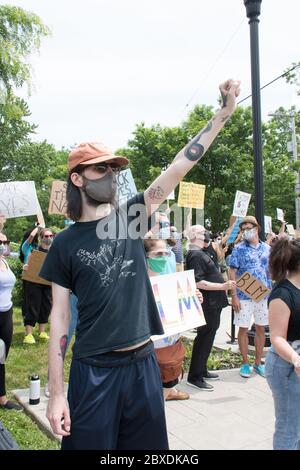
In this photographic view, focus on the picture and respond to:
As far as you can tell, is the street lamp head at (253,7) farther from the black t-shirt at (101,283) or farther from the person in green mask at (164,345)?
the black t-shirt at (101,283)

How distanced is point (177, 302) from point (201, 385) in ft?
4.42

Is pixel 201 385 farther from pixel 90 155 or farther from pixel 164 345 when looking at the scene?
pixel 90 155

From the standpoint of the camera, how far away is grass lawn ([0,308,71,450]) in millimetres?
3723

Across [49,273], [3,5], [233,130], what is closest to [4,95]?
[3,5]

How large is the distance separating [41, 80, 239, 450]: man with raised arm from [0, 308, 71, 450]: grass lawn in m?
1.84

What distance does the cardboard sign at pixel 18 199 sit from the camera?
7434 mm

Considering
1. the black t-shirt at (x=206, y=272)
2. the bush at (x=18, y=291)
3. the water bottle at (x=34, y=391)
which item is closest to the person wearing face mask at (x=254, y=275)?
the black t-shirt at (x=206, y=272)

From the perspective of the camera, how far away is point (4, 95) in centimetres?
1689

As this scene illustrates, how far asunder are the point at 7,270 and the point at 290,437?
3219 mm

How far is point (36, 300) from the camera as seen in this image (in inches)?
288

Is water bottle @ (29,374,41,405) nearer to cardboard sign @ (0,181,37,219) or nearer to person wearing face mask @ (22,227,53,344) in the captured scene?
person wearing face mask @ (22,227,53,344)

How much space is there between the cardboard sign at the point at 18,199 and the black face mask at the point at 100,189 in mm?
5379

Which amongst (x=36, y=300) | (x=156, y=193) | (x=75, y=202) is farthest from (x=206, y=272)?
(x=36, y=300)
